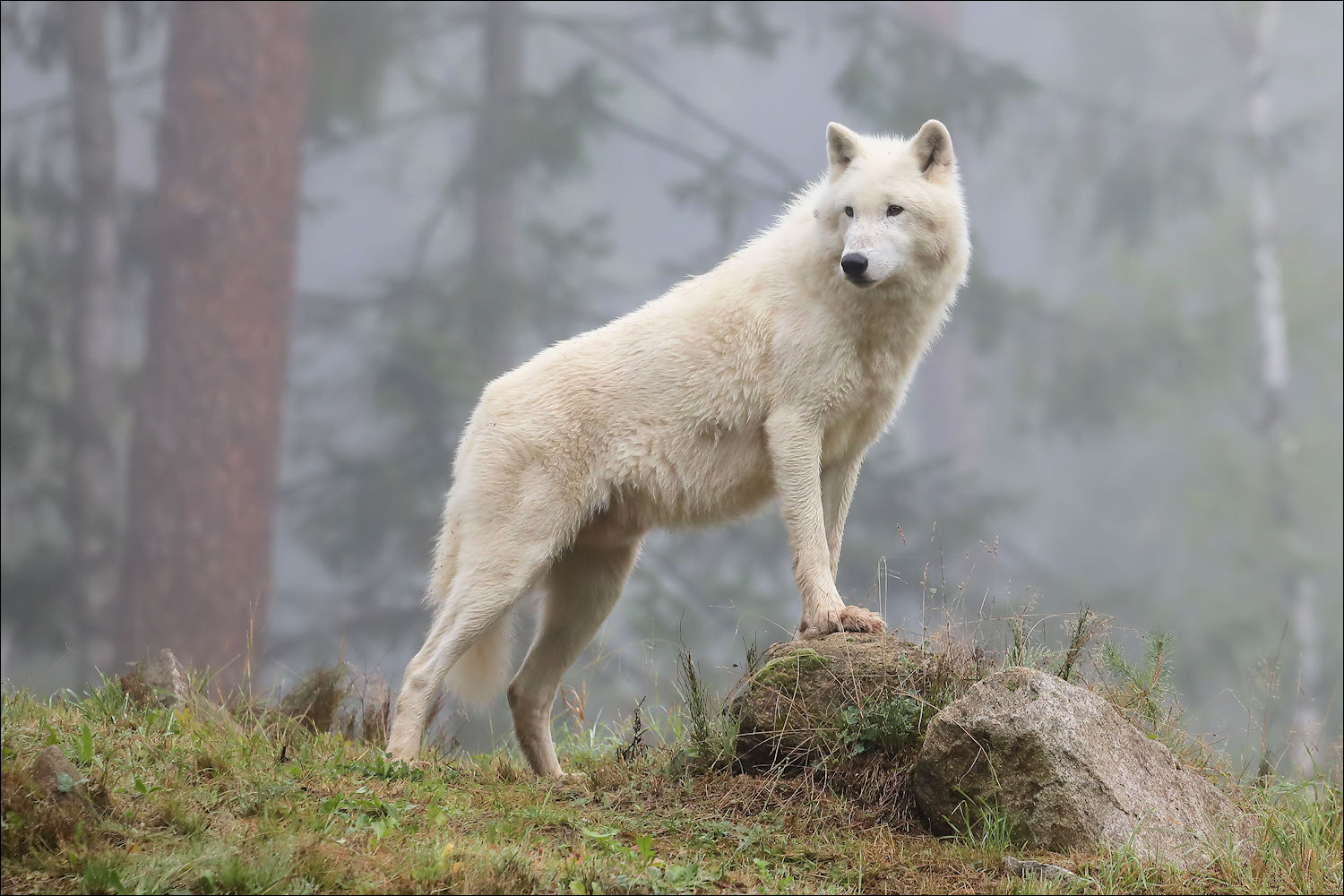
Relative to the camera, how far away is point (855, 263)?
4559 mm

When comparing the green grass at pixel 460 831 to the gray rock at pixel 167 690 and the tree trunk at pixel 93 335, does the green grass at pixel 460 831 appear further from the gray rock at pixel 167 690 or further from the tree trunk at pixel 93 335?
the tree trunk at pixel 93 335

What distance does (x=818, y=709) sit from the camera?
4.36m

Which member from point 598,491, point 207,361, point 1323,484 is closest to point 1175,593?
point 1323,484

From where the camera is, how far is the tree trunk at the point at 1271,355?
61.4 ft

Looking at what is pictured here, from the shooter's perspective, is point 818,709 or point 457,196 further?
point 457,196

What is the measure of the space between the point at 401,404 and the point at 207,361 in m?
3.94

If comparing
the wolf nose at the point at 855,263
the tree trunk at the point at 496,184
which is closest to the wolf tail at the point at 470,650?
the wolf nose at the point at 855,263

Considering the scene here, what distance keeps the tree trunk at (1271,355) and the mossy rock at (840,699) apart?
53.0 feet

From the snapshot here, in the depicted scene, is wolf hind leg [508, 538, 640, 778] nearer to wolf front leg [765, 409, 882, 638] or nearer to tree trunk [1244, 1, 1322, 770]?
wolf front leg [765, 409, 882, 638]

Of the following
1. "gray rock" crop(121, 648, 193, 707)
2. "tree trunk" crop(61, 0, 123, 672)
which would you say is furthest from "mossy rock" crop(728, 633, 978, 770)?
"tree trunk" crop(61, 0, 123, 672)

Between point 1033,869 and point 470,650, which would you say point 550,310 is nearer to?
point 470,650

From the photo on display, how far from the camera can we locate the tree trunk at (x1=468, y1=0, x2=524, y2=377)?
15703 millimetres

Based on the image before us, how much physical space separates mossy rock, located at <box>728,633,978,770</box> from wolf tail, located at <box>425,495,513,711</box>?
136cm

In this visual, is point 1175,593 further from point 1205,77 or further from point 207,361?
point 207,361
